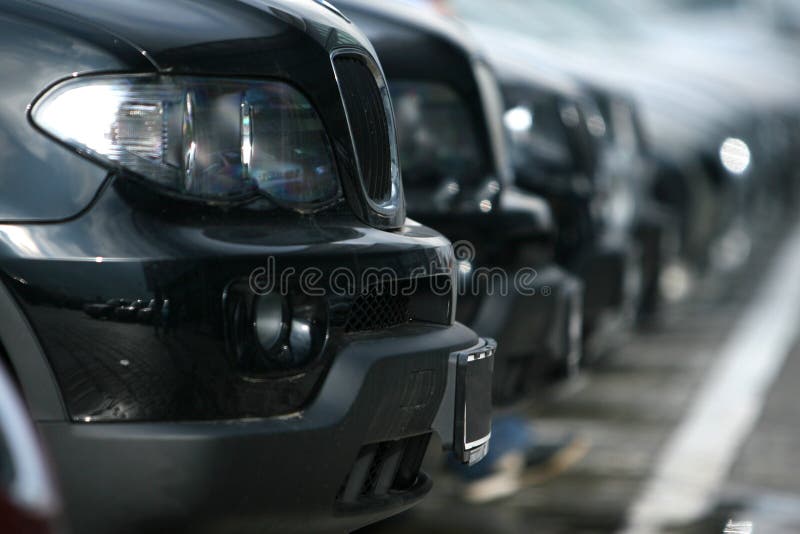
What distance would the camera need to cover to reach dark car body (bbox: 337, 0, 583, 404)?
457cm

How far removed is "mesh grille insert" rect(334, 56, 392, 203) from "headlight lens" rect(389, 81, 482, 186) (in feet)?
3.93

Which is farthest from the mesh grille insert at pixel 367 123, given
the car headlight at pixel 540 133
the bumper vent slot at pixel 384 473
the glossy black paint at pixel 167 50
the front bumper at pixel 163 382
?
the car headlight at pixel 540 133

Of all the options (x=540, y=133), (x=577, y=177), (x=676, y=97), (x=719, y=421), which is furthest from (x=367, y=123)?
(x=676, y=97)

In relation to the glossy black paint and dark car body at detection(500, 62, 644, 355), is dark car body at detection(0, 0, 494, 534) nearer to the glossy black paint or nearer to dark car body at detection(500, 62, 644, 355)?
the glossy black paint

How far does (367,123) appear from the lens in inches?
129

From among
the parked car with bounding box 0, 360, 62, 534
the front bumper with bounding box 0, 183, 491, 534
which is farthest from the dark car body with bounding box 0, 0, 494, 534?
the parked car with bounding box 0, 360, 62, 534

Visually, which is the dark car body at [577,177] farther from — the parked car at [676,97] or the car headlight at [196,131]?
the car headlight at [196,131]

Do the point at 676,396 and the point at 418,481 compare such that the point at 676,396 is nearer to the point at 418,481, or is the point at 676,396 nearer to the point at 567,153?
the point at 567,153

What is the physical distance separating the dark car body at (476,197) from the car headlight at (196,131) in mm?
1421

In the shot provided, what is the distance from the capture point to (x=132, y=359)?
275 centimetres

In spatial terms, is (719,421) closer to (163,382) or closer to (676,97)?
(163,382)

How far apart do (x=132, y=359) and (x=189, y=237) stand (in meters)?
0.24

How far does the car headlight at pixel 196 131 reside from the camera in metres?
2.85

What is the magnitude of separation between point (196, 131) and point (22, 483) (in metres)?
1.15
